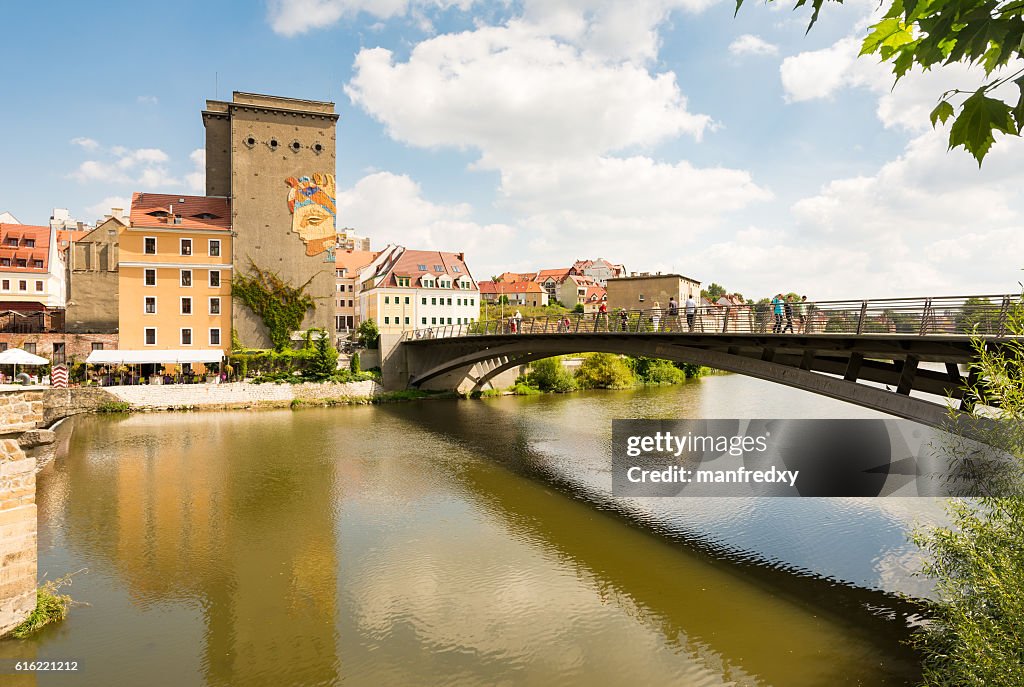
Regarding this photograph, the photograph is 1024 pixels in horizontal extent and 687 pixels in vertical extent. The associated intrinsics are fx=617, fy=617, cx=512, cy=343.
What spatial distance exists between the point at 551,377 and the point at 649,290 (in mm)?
10006

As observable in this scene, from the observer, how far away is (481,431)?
3078cm

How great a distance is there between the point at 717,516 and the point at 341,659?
10567mm

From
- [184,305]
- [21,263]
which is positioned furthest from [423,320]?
[21,263]

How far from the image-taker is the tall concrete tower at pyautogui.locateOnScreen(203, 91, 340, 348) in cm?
4188

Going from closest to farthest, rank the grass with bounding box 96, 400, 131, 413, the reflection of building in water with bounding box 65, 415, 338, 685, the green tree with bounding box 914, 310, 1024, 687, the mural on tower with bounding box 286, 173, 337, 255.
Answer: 1. the green tree with bounding box 914, 310, 1024, 687
2. the reflection of building in water with bounding box 65, 415, 338, 685
3. the grass with bounding box 96, 400, 131, 413
4. the mural on tower with bounding box 286, 173, 337, 255

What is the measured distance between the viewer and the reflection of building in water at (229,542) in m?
9.94

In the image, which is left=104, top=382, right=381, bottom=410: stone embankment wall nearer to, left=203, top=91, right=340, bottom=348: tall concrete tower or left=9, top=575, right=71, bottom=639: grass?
left=203, top=91, right=340, bottom=348: tall concrete tower

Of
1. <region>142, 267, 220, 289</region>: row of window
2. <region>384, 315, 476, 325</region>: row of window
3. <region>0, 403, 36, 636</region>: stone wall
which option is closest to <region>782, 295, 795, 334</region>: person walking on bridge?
<region>0, 403, 36, 636</region>: stone wall

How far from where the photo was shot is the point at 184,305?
41.1 meters

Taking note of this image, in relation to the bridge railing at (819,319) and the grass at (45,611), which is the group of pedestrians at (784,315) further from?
the grass at (45,611)

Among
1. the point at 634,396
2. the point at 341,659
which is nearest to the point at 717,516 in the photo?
the point at 341,659

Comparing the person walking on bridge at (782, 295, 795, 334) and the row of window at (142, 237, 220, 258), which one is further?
the row of window at (142, 237, 220, 258)

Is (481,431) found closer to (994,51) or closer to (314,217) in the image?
(314,217)

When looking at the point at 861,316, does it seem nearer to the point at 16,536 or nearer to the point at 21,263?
the point at 16,536
